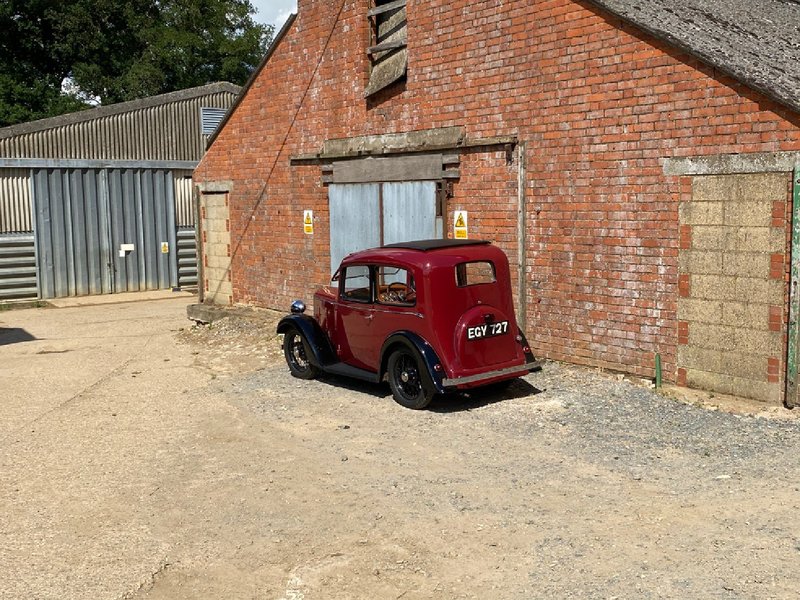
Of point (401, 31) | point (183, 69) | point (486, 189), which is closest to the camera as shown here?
point (486, 189)

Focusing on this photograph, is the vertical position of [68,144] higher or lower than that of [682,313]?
higher

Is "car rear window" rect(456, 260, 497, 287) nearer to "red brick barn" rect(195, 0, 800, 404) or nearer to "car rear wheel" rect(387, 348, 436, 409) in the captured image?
"car rear wheel" rect(387, 348, 436, 409)

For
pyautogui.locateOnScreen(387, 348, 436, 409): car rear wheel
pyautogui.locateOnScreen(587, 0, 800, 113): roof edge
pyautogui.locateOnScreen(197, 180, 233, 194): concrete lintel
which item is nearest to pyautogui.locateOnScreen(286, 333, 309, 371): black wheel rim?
pyautogui.locateOnScreen(387, 348, 436, 409): car rear wheel

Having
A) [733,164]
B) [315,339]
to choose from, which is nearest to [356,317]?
[315,339]

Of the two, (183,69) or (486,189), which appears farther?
(183,69)

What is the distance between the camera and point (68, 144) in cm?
2106

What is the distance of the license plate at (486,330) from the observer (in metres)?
9.25

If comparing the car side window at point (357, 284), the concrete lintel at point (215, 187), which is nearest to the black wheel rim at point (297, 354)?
the car side window at point (357, 284)

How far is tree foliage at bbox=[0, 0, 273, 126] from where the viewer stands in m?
42.3

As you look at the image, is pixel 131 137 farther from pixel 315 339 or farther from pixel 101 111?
pixel 315 339

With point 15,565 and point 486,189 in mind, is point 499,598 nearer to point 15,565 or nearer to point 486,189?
point 15,565

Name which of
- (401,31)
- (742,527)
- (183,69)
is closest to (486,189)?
(401,31)

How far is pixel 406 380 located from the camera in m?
9.65

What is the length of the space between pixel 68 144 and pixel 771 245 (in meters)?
17.3
